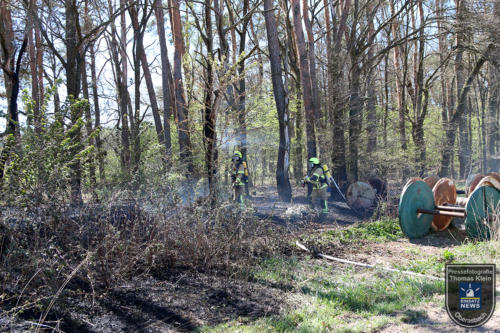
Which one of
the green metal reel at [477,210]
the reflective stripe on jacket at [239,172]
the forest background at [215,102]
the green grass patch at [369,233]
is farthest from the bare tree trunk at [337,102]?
the green metal reel at [477,210]

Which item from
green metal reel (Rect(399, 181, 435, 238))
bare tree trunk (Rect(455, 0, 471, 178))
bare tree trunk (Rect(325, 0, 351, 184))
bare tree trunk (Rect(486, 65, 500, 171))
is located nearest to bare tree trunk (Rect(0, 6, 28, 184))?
green metal reel (Rect(399, 181, 435, 238))

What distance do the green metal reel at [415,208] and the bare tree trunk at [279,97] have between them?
6.69m

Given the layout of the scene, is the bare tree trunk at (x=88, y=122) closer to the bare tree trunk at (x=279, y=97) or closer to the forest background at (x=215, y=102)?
the forest background at (x=215, y=102)

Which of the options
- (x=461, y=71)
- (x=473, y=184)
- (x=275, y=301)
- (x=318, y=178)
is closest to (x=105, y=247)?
(x=275, y=301)

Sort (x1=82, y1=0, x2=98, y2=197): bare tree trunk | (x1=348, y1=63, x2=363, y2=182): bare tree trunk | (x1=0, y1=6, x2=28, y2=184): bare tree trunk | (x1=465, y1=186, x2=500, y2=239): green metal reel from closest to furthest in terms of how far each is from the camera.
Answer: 1. (x1=0, y1=6, x2=28, y2=184): bare tree trunk
2. (x1=82, y1=0, x2=98, y2=197): bare tree trunk
3. (x1=465, y1=186, x2=500, y2=239): green metal reel
4. (x1=348, y1=63, x2=363, y2=182): bare tree trunk

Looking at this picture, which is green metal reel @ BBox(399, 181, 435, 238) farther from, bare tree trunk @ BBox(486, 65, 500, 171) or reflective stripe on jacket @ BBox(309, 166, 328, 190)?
bare tree trunk @ BBox(486, 65, 500, 171)

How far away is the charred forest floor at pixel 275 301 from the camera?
4223 mm

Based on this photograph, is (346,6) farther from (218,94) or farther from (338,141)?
(218,94)

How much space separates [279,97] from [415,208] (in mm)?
7651

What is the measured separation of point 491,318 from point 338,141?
13.3 m

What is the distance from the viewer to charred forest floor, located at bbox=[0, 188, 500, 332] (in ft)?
13.9

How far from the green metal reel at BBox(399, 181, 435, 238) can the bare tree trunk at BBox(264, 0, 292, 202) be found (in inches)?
263

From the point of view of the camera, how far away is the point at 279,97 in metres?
15.4
